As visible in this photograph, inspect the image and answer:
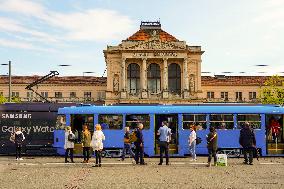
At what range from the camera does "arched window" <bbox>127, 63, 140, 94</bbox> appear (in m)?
84.7

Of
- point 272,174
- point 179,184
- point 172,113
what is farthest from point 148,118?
point 179,184

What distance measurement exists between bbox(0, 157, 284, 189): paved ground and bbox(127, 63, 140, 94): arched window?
207 ft

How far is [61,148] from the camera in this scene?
28812mm

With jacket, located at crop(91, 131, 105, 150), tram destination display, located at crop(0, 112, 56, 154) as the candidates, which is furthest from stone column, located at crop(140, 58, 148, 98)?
jacket, located at crop(91, 131, 105, 150)

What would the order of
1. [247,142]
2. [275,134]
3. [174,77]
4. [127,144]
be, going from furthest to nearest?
[174,77] → [275,134] → [127,144] → [247,142]

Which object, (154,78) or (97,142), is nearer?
(97,142)

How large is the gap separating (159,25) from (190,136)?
233 feet

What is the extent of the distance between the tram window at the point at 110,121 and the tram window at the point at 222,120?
16.4ft

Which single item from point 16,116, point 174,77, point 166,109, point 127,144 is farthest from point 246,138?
point 174,77

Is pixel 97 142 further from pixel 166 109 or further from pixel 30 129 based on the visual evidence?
pixel 30 129

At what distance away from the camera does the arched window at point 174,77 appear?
84375 mm

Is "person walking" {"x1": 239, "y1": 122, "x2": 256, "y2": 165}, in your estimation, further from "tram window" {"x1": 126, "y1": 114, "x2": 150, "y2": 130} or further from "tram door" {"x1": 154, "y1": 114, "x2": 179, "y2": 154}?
"tram window" {"x1": 126, "y1": 114, "x2": 150, "y2": 130}

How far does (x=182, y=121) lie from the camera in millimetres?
28688

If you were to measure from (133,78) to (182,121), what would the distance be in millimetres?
56509
